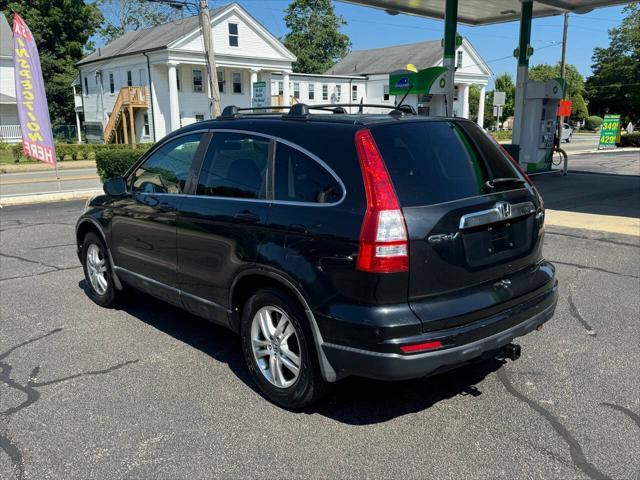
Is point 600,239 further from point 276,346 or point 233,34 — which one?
point 233,34

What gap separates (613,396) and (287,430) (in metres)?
2.21

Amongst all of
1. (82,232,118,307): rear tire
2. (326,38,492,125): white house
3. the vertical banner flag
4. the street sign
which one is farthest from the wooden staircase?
(82,232,118,307): rear tire

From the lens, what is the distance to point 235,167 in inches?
158

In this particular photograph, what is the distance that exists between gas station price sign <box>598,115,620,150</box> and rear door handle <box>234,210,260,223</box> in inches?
1299

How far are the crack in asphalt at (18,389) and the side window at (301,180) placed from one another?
1995mm

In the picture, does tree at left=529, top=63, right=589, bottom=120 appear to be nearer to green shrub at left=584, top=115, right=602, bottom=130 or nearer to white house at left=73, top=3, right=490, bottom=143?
green shrub at left=584, top=115, right=602, bottom=130

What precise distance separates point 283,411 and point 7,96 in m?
51.8

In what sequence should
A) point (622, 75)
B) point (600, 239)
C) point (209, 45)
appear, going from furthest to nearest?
point (622, 75), point (209, 45), point (600, 239)

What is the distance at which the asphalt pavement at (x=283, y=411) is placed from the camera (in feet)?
10.0

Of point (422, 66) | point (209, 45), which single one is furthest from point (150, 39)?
point (209, 45)

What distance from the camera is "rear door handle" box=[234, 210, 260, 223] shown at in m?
3.65

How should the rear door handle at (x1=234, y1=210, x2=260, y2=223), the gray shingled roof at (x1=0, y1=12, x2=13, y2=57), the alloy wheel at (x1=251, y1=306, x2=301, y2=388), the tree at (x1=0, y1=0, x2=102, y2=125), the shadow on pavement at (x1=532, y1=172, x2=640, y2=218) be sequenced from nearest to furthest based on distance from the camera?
the alloy wheel at (x1=251, y1=306, x2=301, y2=388), the rear door handle at (x1=234, y1=210, x2=260, y2=223), the shadow on pavement at (x1=532, y1=172, x2=640, y2=218), the gray shingled roof at (x1=0, y1=12, x2=13, y2=57), the tree at (x1=0, y1=0, x2=102, y2=125)

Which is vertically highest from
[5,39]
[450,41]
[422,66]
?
[5,39]

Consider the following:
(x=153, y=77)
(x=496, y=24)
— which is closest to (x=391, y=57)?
(x=153, y=77)
